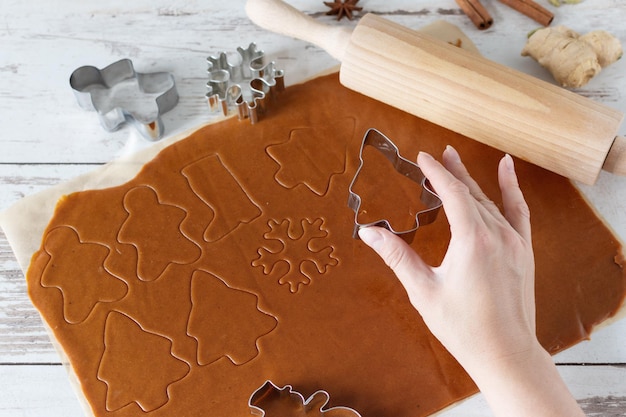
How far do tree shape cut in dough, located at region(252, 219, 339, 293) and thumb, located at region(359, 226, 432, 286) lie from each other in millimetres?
180

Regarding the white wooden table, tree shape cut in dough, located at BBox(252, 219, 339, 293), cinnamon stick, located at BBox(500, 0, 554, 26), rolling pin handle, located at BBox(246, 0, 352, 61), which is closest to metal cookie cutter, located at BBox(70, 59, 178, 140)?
the white wooden table

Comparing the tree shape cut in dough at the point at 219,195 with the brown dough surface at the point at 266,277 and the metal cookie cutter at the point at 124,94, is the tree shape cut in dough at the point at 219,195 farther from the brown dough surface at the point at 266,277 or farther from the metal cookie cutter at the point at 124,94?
A: the metal cookie cutter at the point at 124,94

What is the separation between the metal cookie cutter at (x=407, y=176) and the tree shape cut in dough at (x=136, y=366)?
42 centimetres

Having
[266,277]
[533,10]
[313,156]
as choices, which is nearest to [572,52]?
[533,10]

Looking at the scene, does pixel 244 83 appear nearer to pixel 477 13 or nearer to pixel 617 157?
pixel 477 13

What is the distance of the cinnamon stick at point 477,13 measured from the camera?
156 cm

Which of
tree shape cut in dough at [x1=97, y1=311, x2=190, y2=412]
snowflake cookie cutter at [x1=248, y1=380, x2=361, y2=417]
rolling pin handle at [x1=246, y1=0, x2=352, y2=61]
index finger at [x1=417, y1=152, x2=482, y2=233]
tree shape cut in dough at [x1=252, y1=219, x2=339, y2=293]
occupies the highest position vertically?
rolling pin handle at [x1=246, y1=0, x2=352, y2=61]

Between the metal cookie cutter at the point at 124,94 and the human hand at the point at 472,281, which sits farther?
the metal cookie cutter at the point at 124,94

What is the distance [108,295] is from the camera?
3.97ft

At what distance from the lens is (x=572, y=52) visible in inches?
55.8

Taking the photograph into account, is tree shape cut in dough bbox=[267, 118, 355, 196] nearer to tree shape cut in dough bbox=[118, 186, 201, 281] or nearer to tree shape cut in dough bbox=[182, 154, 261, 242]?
tree shape cut in dough bbox=[182, 154, 261, 242]

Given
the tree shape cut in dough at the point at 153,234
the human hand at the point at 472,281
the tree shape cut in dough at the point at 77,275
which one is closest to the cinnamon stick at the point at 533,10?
the human hand at the point at 472,281

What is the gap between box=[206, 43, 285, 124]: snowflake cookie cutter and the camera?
4.54 ft

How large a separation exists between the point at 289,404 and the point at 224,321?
193 millimetres
